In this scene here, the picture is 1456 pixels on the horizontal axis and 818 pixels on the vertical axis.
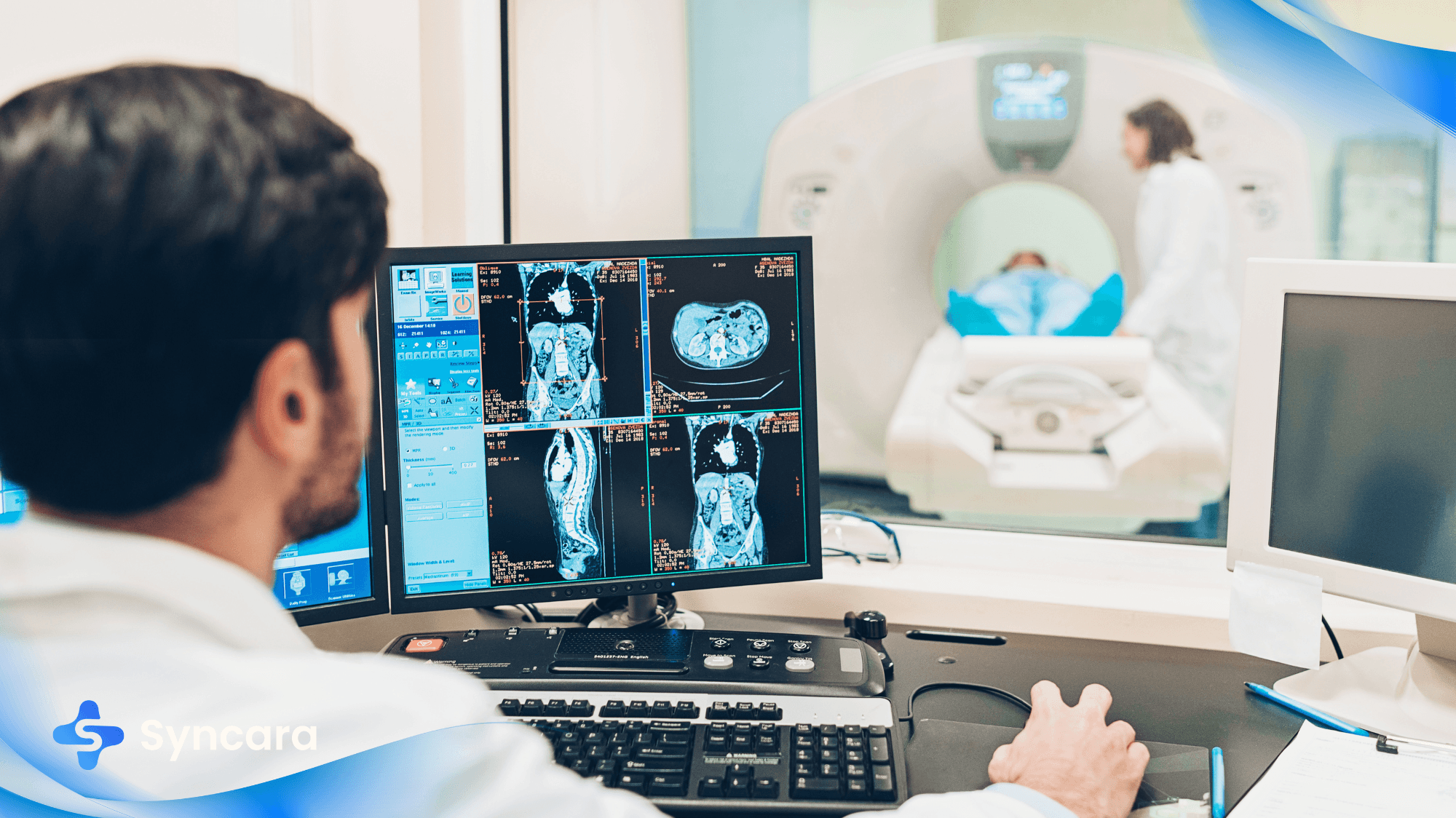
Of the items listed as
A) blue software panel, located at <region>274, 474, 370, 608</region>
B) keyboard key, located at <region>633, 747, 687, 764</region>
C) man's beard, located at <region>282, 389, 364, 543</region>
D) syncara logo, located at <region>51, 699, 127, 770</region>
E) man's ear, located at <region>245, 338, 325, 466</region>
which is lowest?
keyboard key, located at <region>633, 747, 687, 764</region>

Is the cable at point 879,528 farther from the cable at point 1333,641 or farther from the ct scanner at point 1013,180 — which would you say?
the cable at point 1333,641

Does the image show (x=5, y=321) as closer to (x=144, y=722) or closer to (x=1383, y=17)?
(x=144, y=722)

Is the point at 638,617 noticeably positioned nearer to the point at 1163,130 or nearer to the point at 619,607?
the point at 619,607

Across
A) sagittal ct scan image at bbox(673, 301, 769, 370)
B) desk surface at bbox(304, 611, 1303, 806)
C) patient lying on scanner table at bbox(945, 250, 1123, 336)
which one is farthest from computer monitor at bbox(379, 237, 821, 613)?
patient lying on scanner table at bbox(945, 250, 1123, 336)

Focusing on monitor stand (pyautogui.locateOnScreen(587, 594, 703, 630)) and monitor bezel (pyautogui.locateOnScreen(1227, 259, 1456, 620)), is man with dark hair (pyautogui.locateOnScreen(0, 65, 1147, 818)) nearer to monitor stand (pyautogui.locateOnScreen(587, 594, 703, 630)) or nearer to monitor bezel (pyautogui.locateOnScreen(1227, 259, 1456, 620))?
monitor stand (pyautogui.locateOnScreen(587, 594, 703, 630))

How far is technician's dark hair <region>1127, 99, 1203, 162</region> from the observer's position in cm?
196

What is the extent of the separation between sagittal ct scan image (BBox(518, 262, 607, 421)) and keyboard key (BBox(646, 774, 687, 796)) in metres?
0.43

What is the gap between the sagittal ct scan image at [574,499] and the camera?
112cm

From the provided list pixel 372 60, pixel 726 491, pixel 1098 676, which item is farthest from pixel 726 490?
pixel 372 60

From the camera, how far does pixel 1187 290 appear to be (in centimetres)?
204

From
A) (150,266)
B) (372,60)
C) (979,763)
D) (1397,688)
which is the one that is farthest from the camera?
(372,60)

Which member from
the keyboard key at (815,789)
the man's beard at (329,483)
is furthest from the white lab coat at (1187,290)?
the man's beard at (329,483)

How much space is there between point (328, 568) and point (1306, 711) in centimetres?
A: 108

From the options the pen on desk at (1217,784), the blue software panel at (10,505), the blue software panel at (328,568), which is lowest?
the pen on desk at (1217,784)
